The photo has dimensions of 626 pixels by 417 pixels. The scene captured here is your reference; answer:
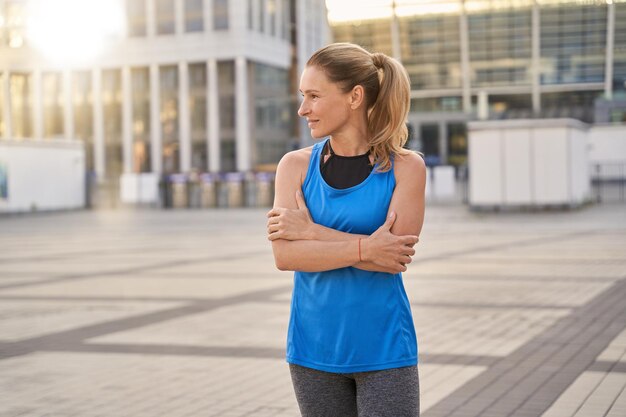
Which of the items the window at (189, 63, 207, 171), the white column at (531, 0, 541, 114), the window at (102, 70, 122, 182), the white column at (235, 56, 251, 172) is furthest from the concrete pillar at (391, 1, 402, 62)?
the window at (102, 70, 122, 182)

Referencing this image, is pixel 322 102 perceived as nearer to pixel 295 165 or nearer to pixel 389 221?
pixel 295 165

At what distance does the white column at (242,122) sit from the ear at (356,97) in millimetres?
76015

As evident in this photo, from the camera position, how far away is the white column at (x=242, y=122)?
78688 mm

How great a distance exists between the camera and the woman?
282 centimetres

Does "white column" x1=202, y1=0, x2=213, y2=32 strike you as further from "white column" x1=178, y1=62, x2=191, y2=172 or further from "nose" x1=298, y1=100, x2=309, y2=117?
"nose" x1=298, y1=100, x2=309, y2=117

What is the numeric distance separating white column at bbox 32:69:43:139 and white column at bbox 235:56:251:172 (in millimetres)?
16743

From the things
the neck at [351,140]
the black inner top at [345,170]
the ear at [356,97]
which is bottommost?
the black inner top at [345,170]

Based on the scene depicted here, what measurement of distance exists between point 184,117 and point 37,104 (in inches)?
510

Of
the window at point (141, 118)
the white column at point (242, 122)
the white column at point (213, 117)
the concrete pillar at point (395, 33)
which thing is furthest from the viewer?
→ the concrete pillar at point (395, 33)

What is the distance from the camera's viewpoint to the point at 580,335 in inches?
340

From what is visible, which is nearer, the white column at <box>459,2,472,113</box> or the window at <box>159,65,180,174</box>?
the window at <box>159,65,180,174</box>

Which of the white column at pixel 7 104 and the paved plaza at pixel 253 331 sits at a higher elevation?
the white column at pixel 7 104

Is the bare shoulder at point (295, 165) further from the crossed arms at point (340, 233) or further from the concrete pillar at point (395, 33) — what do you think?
the concrete pillar at point (395, 33)

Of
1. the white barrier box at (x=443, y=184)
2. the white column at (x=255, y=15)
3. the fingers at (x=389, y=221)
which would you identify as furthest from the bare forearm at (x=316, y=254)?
the white column at (x=255, y=15)
